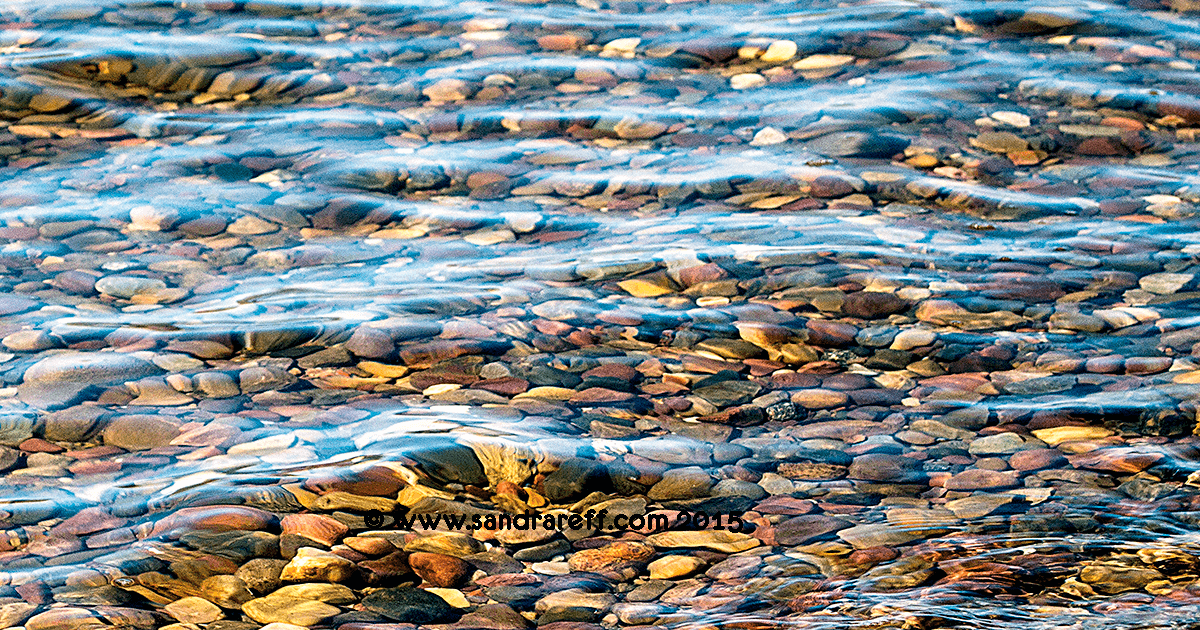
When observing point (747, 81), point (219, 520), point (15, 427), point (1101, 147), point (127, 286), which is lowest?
point (219, 520)

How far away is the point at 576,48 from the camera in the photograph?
6645mm

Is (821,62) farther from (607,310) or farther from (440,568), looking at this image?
(440,568)

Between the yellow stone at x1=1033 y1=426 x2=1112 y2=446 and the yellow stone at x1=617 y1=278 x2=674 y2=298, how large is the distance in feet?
4.72

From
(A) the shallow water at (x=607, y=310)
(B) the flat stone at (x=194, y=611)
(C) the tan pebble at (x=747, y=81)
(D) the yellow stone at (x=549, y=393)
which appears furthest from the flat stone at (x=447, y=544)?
(C) the tan pebble at (x=747, y=81)

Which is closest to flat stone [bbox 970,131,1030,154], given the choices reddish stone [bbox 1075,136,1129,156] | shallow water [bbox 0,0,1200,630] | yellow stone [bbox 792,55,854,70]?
shallow water [bbox 0,0,1200,630]

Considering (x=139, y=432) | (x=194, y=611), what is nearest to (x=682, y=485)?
(x=194, y=611)

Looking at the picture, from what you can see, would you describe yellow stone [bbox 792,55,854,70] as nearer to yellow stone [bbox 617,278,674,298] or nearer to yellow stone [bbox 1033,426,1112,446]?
yellow stone [bbox 617,278,674,298]

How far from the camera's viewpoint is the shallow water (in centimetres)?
302

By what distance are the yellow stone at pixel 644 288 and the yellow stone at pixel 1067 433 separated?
1438 mm

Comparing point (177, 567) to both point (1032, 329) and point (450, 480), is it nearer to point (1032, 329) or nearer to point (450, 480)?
point (450, 480)

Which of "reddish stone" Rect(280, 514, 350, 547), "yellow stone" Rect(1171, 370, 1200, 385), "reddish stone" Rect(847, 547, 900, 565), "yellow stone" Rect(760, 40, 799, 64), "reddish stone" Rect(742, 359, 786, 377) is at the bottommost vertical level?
"reddish stone" Rect(847, 547, 900, 565)

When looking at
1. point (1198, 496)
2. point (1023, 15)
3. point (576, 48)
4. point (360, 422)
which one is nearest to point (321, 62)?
point (576, 48)

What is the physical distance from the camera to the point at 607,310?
426cm

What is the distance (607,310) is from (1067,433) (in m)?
1.57
